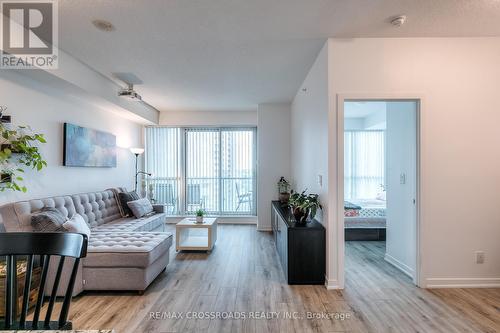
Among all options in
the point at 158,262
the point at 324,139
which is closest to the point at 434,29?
the point at 324,139

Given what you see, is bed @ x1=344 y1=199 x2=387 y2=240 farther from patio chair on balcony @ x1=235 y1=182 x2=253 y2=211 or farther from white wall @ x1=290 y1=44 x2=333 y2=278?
patio chair on balcony @ x1=235 y1=182 x2=253 y2=211

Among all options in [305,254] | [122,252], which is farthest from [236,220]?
[122,252]

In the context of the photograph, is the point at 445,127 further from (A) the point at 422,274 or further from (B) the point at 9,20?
(B) the point at 9,20

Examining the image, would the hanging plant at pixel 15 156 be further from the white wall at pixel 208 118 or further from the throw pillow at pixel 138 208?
the white wall at pixel 208 118

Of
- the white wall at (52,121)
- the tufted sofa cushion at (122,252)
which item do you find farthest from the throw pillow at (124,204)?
the tufted sofa cushion at (122,252)

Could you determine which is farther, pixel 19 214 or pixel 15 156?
pixel 15 156

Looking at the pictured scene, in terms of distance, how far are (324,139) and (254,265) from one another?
1907 mm

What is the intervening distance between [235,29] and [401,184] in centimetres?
272

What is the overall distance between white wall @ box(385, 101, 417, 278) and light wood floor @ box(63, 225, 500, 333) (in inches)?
9.3

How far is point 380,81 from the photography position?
2.69 m

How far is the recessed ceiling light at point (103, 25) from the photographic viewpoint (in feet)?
7.76

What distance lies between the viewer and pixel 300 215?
297 centimetres

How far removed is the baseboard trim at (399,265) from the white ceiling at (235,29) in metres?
2.64

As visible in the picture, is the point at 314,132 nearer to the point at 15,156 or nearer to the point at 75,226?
the point at 75,226
